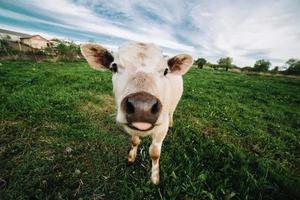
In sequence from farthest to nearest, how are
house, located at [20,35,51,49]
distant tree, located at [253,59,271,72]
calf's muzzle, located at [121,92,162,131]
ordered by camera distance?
distant tree, located at [253,59,271,72] → house, located at [20,35,51,49] → calf's muzzle, located at [121,92,162,131]

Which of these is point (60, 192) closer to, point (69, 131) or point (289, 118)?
point (69, 131)

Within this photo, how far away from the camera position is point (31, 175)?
3.22 metres

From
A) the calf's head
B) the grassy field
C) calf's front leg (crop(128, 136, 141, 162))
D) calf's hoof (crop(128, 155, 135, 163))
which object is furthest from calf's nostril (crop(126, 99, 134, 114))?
calf's hoof (crop(128, 155, 135, 163))

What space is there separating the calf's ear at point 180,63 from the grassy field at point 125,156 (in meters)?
1.68

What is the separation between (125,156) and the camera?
3.88 metres

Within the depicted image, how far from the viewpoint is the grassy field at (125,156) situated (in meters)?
3.03

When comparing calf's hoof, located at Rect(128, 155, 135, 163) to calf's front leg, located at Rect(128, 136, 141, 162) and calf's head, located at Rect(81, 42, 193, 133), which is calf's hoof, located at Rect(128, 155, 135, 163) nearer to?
calf's front leg, located at Rect(128, 136, 141, 162)

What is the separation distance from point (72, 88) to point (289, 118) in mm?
8634

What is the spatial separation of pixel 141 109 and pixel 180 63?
1.69m

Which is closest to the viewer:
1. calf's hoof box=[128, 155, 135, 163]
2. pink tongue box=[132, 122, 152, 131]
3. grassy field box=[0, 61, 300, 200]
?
pink tongue box=[132, 122, 152, 131]

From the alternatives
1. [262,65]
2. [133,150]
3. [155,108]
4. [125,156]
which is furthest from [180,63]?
[262,65]

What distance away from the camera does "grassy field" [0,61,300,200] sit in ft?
9.93

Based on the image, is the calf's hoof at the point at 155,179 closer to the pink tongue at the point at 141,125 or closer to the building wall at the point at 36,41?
the pink tongue at the point at 141,125

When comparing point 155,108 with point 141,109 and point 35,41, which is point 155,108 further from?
point 35,41
